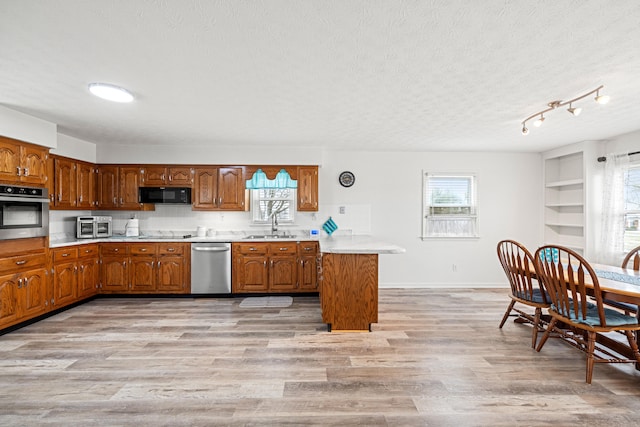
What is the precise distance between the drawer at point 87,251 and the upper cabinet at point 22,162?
1.03 metres

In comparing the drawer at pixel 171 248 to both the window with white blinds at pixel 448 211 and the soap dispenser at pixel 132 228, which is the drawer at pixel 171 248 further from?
the window with white blinds at pixel 448 211

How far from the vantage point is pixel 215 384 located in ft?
7.64

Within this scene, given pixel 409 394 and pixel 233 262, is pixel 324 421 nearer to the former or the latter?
pixel 409 394

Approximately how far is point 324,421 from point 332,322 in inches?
56.3

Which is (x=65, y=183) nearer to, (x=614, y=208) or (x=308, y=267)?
(x=308, y=267)

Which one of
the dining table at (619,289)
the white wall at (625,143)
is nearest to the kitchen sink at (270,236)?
the dining table at (619,289)

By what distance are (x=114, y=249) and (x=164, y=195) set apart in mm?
1068

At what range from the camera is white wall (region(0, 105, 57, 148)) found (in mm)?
3195

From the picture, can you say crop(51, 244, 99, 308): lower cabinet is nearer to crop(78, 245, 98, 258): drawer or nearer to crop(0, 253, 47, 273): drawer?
crop(78, 245, 98, 258): drawer

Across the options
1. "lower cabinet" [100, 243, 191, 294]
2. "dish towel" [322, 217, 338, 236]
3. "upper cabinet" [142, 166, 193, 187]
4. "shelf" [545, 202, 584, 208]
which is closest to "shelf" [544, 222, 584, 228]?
"shelf" [545, 202, 584, 208]

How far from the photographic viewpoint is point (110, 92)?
271 centimetres

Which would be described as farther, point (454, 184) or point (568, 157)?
point (454, 184)

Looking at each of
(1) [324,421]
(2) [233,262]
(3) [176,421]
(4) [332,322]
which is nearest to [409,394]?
(1) [324,421]

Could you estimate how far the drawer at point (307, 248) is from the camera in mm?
4844
